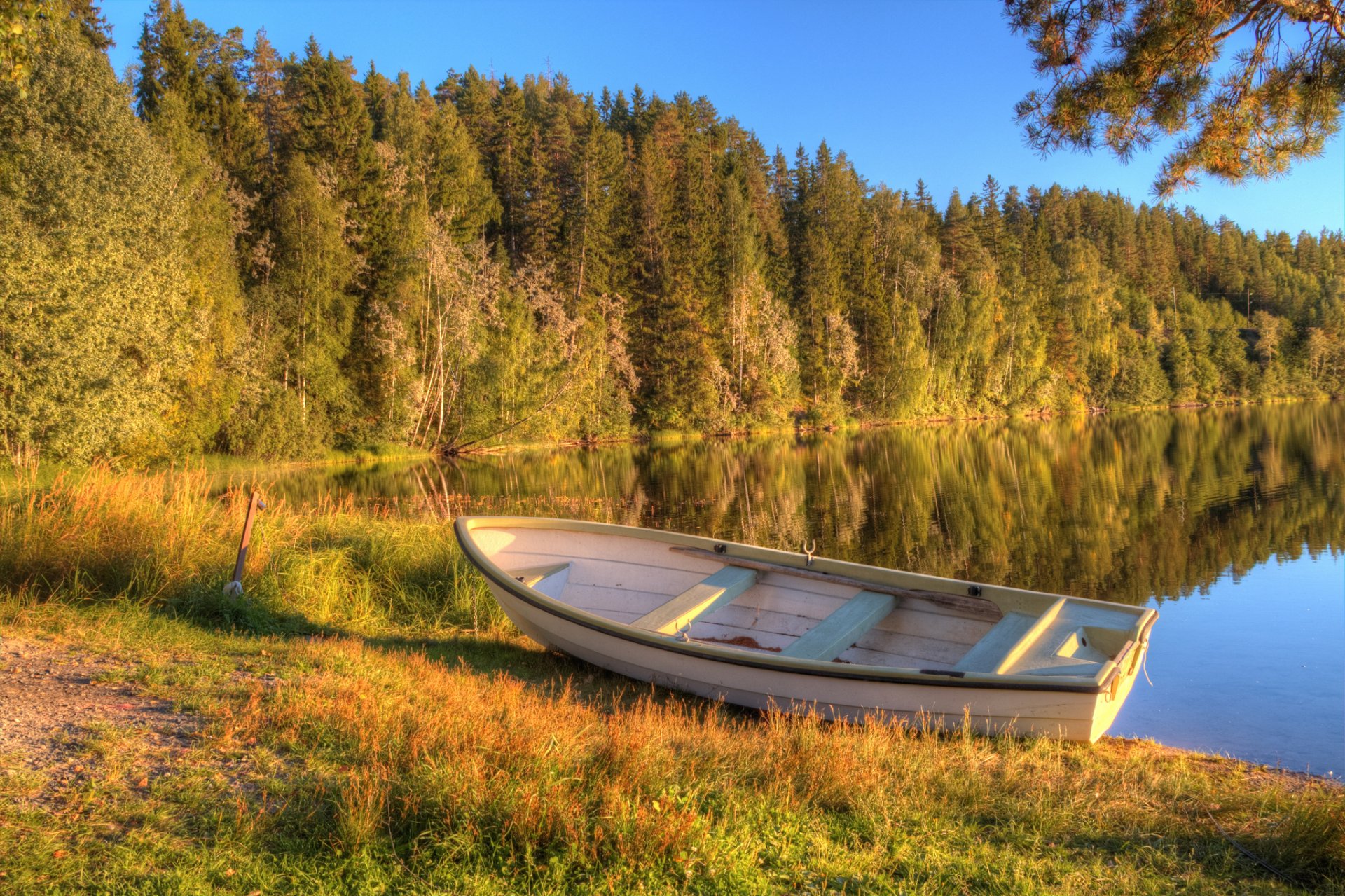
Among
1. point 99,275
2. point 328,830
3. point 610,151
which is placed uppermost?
point 610,151

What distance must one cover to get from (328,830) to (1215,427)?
46.1 meters

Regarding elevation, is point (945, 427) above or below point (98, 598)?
above

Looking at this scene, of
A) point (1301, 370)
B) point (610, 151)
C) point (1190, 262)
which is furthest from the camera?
point (1190, 262)

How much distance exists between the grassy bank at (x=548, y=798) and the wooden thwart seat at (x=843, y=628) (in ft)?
1.81

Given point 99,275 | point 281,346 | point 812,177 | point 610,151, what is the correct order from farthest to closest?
1. point 812,177
2. point 610,151
3. point 281,346
4. point 99,275

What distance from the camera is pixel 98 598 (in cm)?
706

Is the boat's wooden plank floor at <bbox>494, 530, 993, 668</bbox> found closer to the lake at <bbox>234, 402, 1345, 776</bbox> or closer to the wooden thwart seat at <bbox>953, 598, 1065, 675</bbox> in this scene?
the wooden thwart seat at <bbox>953, 598, 1065, 675</bbox>

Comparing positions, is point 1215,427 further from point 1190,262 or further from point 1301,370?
point 1190,262

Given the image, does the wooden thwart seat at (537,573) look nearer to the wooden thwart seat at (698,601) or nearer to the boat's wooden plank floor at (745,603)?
the boat's wooden plank floor at (745,603)

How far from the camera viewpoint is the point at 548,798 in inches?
123

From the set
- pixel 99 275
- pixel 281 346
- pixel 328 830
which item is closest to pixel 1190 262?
pixel 281 346

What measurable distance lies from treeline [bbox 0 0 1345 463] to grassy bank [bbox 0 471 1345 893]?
18.2 meters

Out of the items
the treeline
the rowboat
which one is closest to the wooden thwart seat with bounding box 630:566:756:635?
the rowboat

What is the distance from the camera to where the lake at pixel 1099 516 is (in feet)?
24.5
